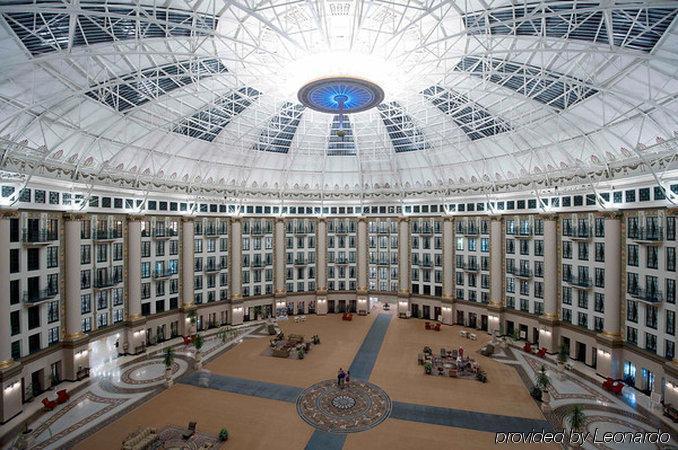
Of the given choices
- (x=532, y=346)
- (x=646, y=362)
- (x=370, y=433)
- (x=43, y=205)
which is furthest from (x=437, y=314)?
(x=43, y=205)

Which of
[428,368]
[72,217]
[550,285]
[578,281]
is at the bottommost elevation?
[428,368]

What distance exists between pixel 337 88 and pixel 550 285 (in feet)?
95.9

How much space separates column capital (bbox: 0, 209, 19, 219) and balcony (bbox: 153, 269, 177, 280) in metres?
14.7

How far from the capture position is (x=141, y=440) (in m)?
19.5

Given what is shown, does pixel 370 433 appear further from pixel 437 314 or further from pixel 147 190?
pixel 147 190

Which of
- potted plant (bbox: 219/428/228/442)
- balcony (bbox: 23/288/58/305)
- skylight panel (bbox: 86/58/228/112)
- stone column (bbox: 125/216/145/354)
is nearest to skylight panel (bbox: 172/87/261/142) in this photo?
skylight panel (bbox: 86/58/228/112)

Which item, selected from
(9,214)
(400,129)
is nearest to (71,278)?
(9,214)

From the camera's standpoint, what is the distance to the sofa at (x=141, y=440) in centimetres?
1889

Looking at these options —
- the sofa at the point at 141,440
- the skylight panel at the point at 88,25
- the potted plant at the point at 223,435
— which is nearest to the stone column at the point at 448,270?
the potted plant at the point at 223,435

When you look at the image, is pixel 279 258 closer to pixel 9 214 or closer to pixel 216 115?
pixel 216 115

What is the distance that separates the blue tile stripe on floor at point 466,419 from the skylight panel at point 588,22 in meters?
→ 22.5

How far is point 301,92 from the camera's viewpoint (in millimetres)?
23938

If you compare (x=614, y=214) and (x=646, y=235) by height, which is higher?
(x=614, y=214)

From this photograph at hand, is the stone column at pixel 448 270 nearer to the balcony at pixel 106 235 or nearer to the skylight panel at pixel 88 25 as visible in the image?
the skylight panel at pixel 88 25
